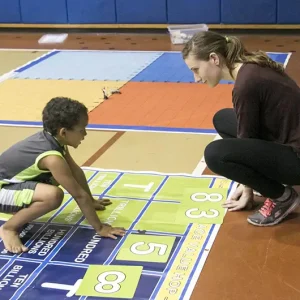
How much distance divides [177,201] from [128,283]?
66cm

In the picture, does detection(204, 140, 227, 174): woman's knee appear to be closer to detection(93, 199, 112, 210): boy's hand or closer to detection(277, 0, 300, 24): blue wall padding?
detection(93, 199, 112, 210): boy's hand

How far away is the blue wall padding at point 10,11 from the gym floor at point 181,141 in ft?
2.75

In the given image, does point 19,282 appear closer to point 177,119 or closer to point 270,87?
point 270,87

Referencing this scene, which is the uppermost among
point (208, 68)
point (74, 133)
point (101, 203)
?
point (208, 68)

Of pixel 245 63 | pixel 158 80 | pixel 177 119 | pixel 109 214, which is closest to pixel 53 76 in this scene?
pixel 158 80

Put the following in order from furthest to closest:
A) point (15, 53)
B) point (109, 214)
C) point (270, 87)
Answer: point (15, 53) < point (109, 214) < point (270, 87)

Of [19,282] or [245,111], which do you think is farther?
[245,111]

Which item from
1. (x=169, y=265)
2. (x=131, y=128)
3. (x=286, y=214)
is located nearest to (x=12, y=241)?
(x=169, y=265)

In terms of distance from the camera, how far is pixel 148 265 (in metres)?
2.16

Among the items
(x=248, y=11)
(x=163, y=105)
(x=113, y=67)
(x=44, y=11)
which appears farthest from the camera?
(x=44, y=11)

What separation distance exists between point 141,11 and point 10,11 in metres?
1.67

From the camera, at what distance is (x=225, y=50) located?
232cm

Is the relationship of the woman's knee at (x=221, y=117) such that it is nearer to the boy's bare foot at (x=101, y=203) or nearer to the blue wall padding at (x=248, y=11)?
the boy's bare foot at (x=101, y=203)

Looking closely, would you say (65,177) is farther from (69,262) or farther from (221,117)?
(221,117)
